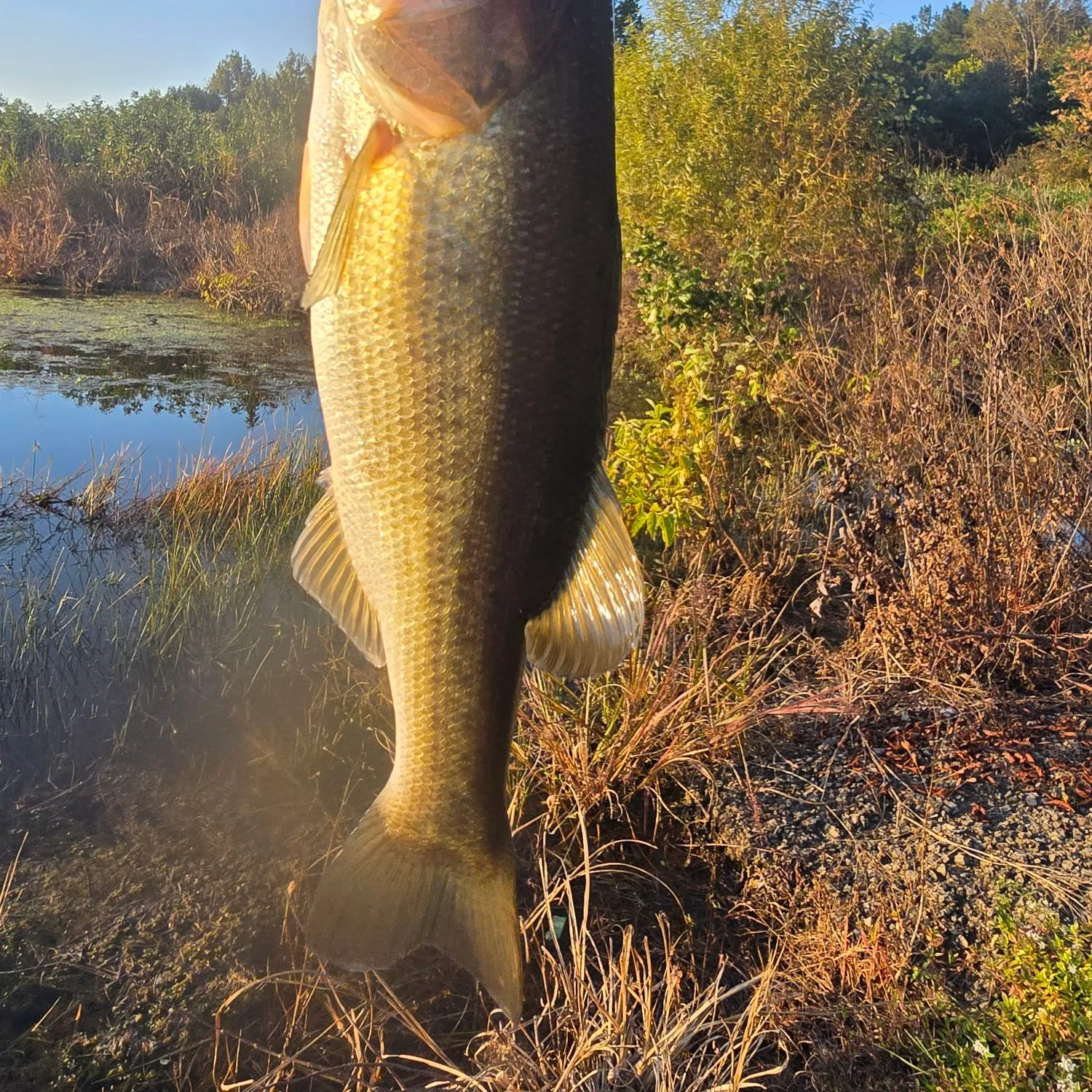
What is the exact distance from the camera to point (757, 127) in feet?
32.8

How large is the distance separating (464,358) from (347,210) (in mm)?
294

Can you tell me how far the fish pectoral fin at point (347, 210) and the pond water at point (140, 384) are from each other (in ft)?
21.2

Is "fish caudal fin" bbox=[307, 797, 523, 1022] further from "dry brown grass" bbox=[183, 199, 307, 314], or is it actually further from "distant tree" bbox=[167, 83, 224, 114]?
"distant tree" bbox=[167, 83, 224, 114]

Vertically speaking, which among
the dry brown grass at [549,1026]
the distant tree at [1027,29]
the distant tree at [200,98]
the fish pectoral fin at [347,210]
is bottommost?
the dry brown grass at [549,1026]

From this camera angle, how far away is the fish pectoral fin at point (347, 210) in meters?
1.37

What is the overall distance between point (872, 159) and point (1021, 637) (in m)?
8.32

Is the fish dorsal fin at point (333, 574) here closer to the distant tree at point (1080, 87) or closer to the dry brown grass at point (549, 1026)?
the dry brown grass at point (549, 1026)

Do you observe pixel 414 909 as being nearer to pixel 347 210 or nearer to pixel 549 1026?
pixel 549 1026

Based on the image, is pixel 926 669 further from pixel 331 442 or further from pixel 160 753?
pixel 160 753

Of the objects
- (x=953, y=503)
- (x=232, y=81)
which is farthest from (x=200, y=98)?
(x=953, y=503)

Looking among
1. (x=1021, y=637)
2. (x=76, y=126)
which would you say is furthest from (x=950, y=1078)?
(x=76, y=126)

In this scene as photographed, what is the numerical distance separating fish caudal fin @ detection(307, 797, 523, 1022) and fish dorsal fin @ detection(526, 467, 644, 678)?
20.5 inches

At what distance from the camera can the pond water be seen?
8.77 meters

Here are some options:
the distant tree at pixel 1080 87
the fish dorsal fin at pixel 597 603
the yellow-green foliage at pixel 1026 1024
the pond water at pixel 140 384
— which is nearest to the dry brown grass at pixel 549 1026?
the yellow-green foliage at pixel 1026 1024
